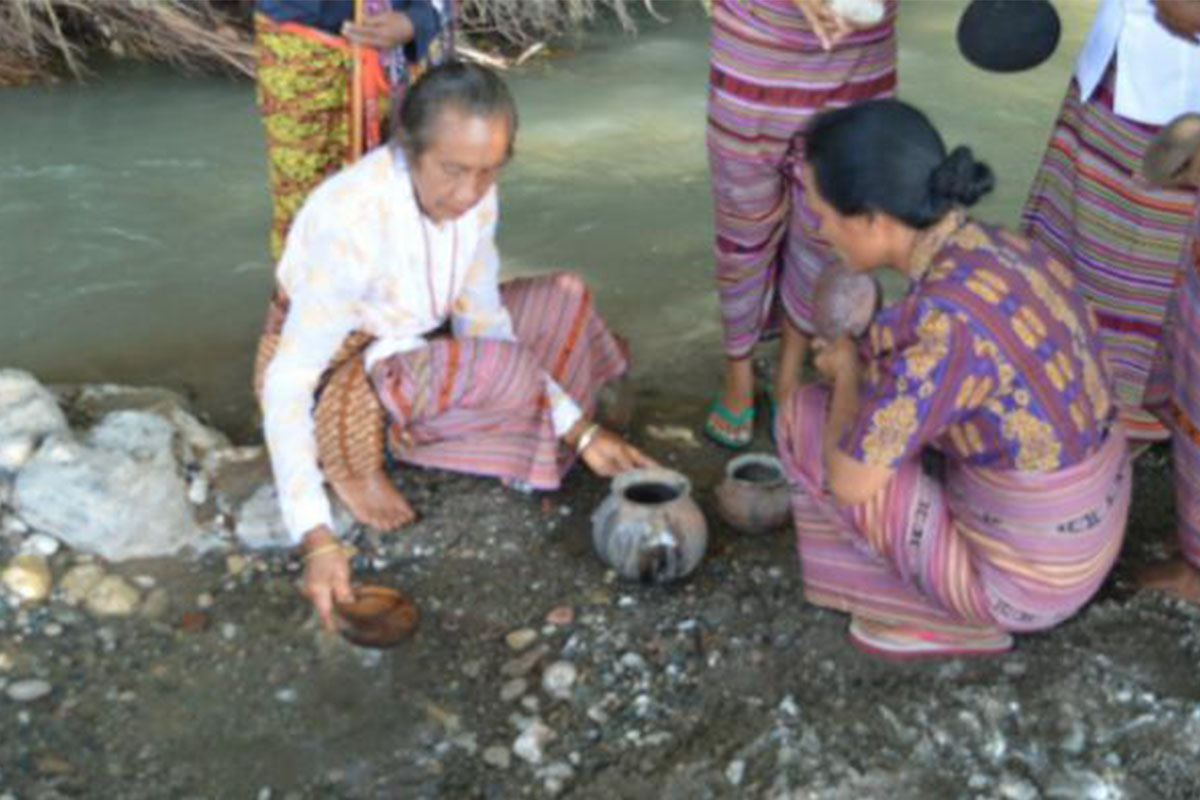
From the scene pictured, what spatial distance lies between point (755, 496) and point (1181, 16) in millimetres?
1178

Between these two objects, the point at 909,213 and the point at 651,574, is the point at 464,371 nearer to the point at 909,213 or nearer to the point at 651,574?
the point at 651,574

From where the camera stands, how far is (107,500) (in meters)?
2.68

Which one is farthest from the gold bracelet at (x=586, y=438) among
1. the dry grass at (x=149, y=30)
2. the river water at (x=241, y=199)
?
the dry grass at (x=149, y=30)

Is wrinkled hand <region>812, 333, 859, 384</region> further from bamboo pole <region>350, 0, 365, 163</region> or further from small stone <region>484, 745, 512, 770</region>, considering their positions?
bamboo pole <region>350, 0, 365, 163</region>

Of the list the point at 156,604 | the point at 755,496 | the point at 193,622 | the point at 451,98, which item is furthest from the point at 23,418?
the point at 755,496

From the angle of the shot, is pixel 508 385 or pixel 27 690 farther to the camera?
pixel 508 385

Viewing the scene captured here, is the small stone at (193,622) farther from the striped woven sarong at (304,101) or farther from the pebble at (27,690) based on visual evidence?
the striped woven sarong at (304,101)

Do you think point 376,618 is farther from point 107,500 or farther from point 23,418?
point 23,418

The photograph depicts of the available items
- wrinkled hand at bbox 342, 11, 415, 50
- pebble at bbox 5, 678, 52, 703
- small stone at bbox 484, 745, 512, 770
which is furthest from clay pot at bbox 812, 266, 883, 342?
pebble at bbox 5, 678, 52, 703

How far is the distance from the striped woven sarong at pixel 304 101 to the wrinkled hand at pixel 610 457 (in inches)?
33.0

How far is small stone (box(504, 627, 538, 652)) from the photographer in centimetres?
250

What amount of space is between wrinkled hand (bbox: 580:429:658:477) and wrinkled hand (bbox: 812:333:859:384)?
0.66 m

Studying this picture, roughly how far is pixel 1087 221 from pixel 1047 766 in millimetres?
1258

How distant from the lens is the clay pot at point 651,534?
2.54 metres
